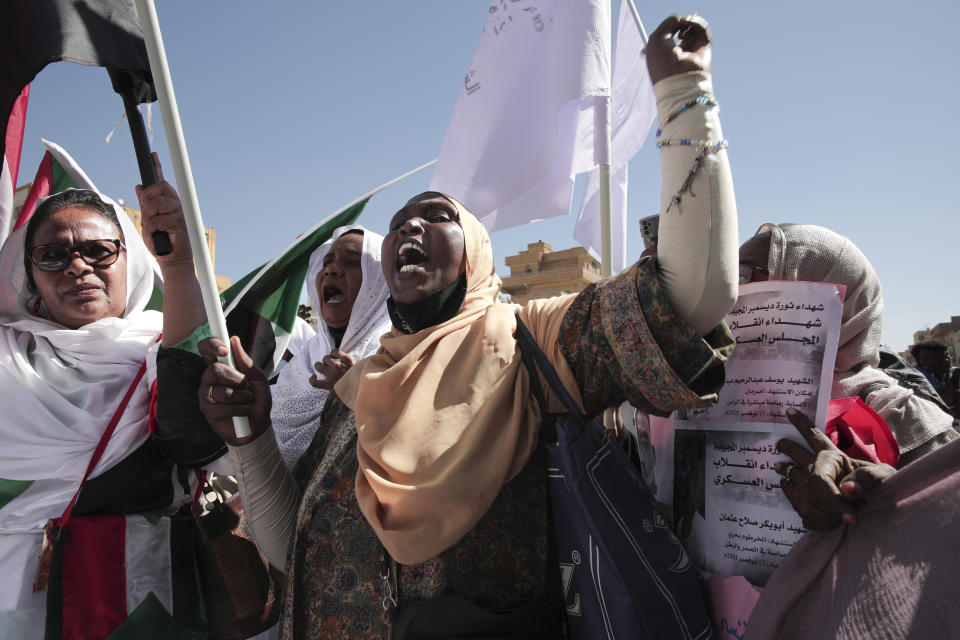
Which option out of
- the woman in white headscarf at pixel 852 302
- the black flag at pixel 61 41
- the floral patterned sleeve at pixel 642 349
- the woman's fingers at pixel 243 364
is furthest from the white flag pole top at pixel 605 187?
the black flag at pixel 61 41

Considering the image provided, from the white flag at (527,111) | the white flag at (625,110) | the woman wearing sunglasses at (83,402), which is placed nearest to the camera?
the woman wearing sunglasses at (83,402)

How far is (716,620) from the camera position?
1.39 meters

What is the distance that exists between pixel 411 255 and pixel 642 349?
31.3 inches

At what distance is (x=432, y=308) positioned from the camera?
5.77ft

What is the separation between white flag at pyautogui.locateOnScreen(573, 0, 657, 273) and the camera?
2.91 meters

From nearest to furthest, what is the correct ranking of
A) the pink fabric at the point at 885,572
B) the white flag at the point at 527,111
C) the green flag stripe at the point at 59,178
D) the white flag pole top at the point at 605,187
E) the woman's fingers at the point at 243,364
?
the pink fabric at the point at 885,572, the woman's fingers at the point at 243,364, the white flag pole top at the point at 605,187, the white flag at the point at 527,111, the green flag stripe at the point at 59,178

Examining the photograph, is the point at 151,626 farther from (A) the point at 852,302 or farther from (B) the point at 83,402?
(A) the point at 852,302

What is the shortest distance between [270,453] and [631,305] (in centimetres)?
124

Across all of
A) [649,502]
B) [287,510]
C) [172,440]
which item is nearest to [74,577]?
[172,440]

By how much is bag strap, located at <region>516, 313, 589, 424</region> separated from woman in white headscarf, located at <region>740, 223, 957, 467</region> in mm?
667

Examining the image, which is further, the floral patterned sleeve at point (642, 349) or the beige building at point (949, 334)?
the beige building at point (949, 334)

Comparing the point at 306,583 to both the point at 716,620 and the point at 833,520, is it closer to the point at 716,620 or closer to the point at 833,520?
the point at 716,620

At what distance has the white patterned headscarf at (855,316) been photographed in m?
1.68

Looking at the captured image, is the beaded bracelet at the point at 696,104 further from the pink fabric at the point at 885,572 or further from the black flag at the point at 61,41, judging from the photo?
the black flag at the point at 61,41
